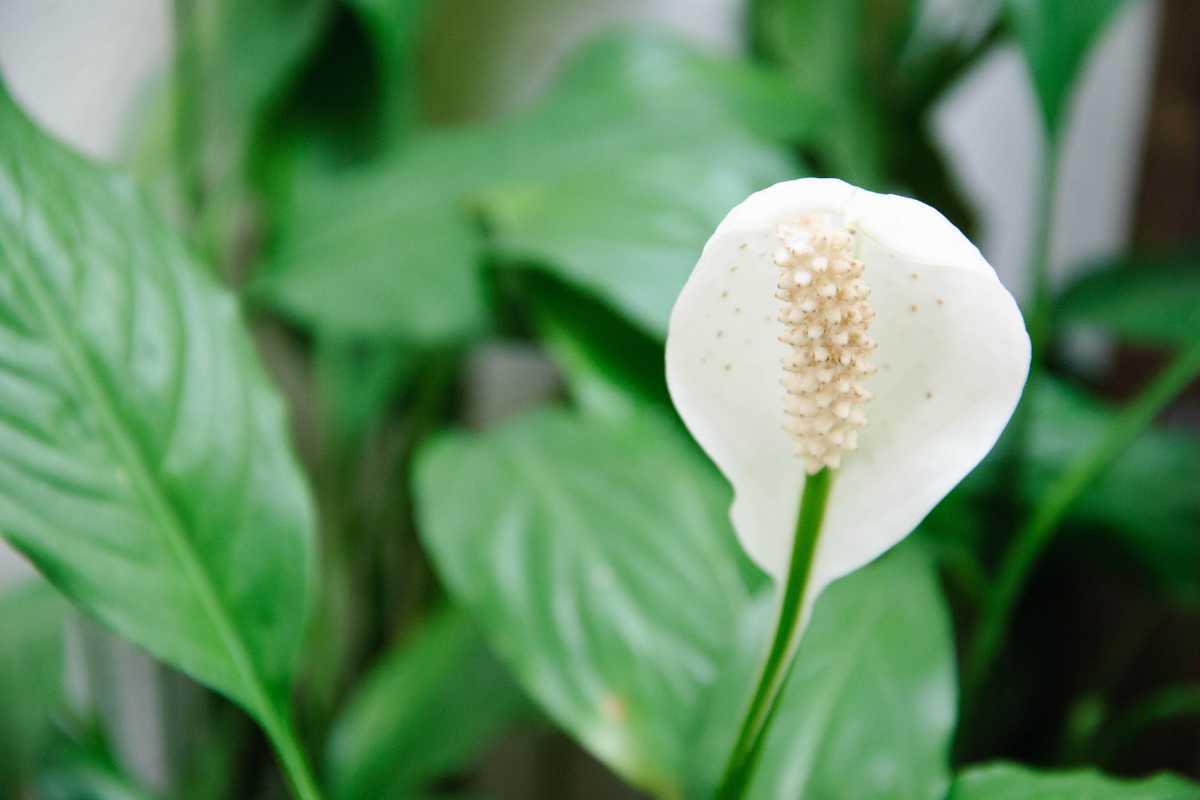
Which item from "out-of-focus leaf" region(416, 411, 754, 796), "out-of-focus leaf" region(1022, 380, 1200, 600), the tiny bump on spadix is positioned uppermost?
the tiny bump on spadix

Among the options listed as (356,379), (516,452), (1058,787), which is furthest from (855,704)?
(356,379)

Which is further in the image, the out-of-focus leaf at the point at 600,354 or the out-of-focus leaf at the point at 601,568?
the out-of-focus leaf at the point at 600,354

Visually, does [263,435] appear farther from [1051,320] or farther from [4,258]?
[1051,320]

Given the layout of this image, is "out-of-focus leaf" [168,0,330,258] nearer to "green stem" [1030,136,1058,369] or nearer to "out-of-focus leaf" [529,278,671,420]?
"out-of-focus leaf" [529,278,671,420]

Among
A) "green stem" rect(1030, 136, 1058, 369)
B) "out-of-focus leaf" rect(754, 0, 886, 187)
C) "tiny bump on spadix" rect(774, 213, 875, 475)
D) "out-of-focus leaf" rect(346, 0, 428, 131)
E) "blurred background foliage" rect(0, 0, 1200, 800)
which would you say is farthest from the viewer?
"out-of-focus leaf" rect(754, 0, 886, 187)

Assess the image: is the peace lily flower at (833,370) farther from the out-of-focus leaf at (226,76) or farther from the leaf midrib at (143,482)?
the out-of-focus leaf at (226,76)

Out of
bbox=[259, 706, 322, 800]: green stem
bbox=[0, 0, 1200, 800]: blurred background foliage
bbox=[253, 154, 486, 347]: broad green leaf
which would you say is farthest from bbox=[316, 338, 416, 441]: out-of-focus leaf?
bbox=[259, 706, 322, 800]: green stem

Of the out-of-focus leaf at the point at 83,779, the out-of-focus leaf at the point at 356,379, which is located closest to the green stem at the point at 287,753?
the out-of-focus leaf at the point at 83,779
